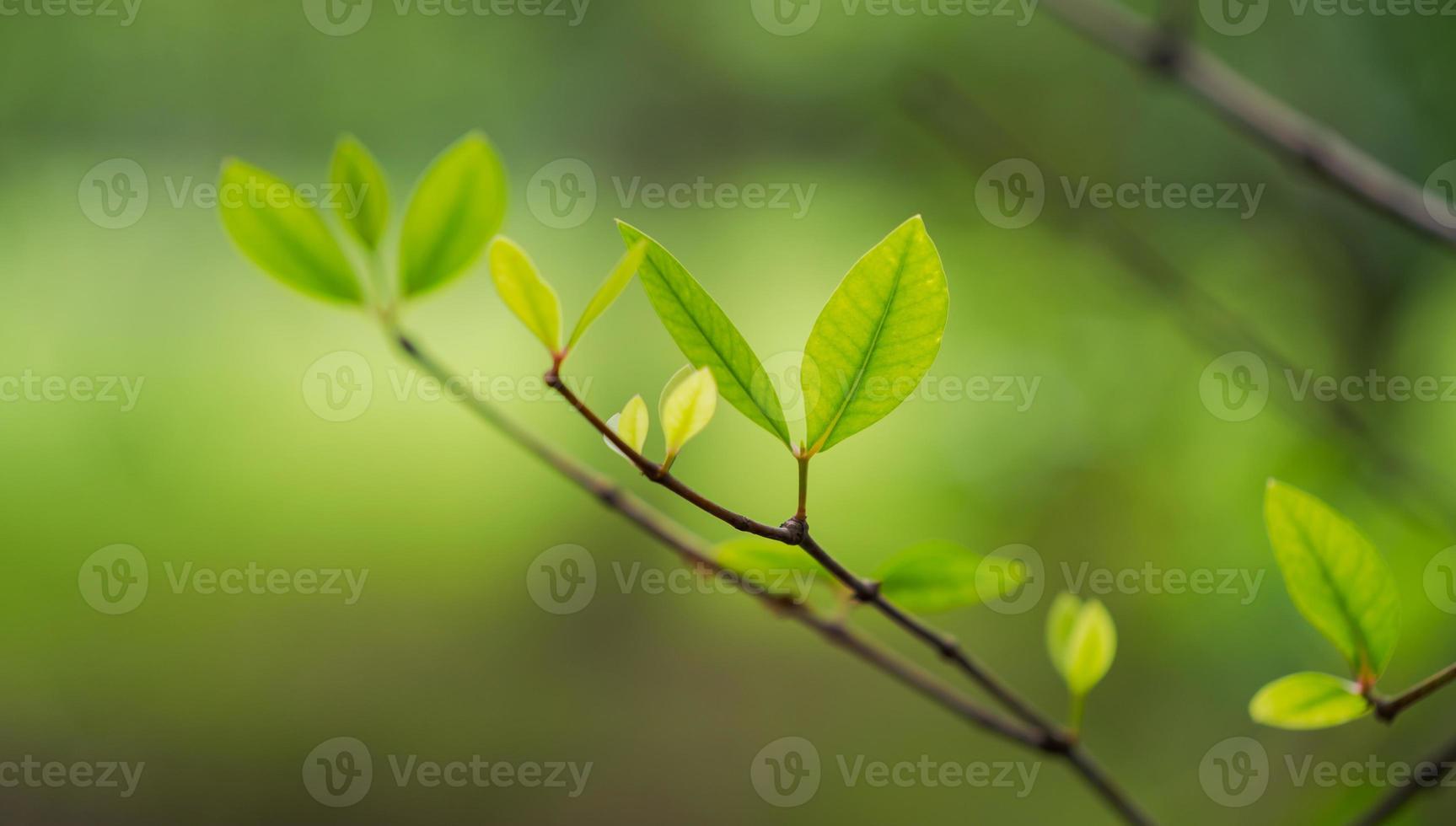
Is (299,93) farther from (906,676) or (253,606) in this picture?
(906,676)

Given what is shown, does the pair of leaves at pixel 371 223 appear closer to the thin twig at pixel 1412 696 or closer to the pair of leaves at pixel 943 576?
the pair of leaves at pixel 943 576

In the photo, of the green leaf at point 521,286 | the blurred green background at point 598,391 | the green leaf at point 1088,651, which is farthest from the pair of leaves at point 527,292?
the blurred green background at point 598,391

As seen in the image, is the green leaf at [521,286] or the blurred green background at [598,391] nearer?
the green leaf at [521,286]

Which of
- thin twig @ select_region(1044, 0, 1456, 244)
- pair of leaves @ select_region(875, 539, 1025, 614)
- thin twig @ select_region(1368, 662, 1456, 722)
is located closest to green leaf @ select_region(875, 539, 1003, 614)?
pair of leaves @ select_region(875, 539, 1025, 614)

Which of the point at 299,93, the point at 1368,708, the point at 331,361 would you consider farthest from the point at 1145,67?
the point at 299,93

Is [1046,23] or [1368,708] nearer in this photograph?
[1368,708]

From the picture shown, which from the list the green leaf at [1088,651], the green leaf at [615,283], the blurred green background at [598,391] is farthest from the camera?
the blurred green background at [598,391]

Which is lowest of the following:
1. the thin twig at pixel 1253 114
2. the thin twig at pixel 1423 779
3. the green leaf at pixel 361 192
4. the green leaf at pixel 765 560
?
the thin twig at pixel 1423 779

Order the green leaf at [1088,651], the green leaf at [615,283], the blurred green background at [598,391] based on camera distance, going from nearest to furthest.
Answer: the green leaf at [615,283], the green leaf at [1088,651], the blurred green background at [598,391]

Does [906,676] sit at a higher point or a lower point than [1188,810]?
higher

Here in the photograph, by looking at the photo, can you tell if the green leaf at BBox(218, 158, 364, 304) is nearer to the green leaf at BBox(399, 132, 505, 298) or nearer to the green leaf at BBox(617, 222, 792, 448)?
the green leaf at BBox(399, 132, 505, 298)
